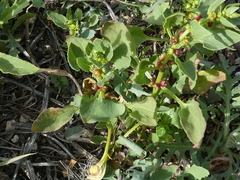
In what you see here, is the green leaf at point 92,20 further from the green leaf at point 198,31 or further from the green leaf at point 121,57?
the green leaf at point 198,31

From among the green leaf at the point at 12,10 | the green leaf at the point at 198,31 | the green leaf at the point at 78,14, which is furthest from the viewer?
the green leaf at the point at 78,14

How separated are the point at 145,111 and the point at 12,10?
3.94ft

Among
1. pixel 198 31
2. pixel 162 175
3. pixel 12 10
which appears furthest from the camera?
pixel 12 10

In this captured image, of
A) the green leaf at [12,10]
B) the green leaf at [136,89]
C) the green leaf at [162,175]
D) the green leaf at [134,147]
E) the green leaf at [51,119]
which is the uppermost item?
the green leaf at [12,10]

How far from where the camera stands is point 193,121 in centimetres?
189

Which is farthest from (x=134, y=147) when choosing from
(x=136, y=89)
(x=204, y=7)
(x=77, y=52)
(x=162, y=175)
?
(x=204, y=7)

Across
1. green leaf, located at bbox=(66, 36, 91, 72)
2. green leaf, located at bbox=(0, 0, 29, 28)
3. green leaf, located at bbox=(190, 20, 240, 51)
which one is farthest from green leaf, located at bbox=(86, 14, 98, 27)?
green leaf, located at bbox=(190, 20, 240, 51)

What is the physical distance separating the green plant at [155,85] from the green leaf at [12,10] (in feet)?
0.66

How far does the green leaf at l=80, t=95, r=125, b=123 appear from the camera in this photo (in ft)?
5.92

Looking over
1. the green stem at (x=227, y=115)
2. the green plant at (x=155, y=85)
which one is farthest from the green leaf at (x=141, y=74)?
the green stem at (x=227, y=115)

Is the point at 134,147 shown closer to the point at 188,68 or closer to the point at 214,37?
the point at 188,68

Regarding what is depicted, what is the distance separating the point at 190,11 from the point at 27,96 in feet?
4.45

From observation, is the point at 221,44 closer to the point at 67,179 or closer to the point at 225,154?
the point at 225,154

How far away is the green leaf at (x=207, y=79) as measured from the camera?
1958 millimetres
